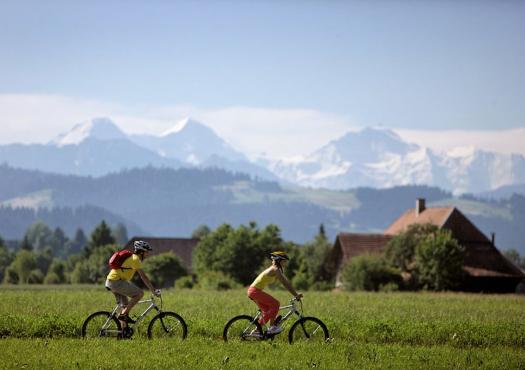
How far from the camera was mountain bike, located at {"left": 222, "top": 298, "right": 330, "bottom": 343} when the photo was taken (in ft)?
60.9

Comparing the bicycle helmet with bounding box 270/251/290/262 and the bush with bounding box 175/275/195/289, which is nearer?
the bicycle helmet with bounding box 270/251/290/262

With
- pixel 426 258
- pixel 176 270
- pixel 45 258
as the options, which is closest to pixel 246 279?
pixel 176 270

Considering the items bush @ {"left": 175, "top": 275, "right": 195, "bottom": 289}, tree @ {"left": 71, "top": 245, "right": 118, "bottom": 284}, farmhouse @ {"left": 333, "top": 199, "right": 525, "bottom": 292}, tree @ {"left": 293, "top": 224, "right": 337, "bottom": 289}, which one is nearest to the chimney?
farmhouse @ {"left": 333, "top": 199, "right": 525, "bottom": 292}

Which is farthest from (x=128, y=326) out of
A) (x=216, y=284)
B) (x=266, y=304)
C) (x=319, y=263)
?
(x=319, y=263)

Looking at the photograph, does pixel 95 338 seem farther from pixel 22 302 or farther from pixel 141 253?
pixel 22 302

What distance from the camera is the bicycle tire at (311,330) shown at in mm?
18750

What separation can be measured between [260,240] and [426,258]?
20.6 meters

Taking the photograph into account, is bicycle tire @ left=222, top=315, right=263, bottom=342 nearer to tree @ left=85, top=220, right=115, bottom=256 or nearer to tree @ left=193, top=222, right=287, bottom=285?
tree @ left=193, top=222, right=287, bottom=285

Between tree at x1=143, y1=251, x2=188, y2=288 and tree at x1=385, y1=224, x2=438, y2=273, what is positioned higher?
tree at x1=385, y1=224, x2=438, y2=273

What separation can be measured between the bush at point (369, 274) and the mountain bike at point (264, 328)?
46.3m

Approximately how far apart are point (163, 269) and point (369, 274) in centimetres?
3172

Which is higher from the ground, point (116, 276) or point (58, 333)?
point (116, 276)

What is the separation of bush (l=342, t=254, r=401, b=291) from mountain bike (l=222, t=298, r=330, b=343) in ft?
152

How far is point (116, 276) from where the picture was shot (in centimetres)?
1864
